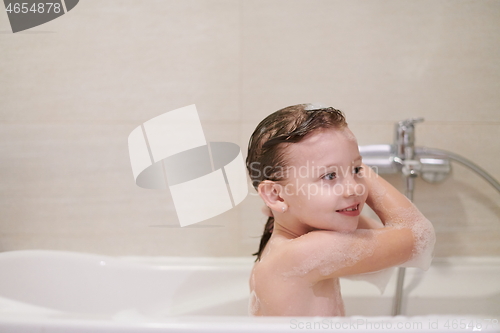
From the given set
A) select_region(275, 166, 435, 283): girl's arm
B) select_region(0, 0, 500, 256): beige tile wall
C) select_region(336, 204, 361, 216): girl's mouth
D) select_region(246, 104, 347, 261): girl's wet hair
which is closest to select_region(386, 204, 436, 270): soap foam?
select_region(275, 166, 435, 283): girl's arm

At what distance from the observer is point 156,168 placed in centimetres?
109

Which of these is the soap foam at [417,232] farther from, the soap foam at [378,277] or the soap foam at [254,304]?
the soap foam at [254,304]

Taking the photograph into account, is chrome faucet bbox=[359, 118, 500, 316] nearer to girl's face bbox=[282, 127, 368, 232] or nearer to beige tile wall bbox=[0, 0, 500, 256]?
beige tile wall bbox=[0, 0, 500, 256]

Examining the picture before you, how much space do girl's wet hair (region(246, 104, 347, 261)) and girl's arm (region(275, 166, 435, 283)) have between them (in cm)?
13

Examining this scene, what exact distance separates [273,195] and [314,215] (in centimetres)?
9

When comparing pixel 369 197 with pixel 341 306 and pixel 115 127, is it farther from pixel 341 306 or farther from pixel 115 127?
pixel 115 127

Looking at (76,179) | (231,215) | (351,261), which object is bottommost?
(231,215)

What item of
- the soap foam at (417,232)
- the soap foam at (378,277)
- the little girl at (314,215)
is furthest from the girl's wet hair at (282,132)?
the soap foam at (378,277)

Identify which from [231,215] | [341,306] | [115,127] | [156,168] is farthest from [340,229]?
[115,127]

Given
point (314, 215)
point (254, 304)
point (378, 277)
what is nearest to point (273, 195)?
point (314, 215)

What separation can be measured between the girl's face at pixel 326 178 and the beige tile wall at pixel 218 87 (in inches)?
15.7

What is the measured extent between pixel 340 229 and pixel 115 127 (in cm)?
70

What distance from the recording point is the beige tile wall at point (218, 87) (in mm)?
1027

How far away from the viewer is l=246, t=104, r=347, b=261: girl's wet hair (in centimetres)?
67
